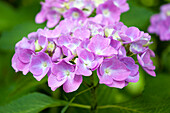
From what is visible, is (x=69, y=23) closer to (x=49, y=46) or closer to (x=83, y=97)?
(x=49, y=46)

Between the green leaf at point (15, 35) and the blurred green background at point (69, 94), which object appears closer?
the blurred green background at point (69, 94)

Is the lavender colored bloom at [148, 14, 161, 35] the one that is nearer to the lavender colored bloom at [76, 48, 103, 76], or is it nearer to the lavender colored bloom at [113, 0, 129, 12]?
the lavender colored bloom at [113, 0, 129, 12]

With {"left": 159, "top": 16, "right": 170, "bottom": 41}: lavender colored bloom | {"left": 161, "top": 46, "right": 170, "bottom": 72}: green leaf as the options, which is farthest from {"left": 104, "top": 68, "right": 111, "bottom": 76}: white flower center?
{"left": 161, "top": 46, "right": 170, "bottom": 72}: green leaf

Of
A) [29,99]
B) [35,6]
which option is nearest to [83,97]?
[29,99]

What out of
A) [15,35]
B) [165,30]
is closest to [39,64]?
[15,35]

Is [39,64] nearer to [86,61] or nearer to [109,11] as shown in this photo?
[86,61]

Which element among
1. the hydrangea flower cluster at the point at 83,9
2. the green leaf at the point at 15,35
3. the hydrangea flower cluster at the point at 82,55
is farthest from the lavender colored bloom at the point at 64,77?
the green leaf at the point at 15,35

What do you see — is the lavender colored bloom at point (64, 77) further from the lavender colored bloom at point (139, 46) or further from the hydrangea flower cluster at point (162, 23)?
the hydrangea flower cluster at point (162, 23)
